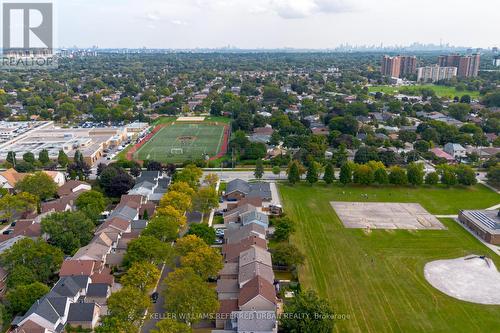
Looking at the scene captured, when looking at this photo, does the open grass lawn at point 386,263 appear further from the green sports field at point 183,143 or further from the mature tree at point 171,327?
the green sports field at point 183,143

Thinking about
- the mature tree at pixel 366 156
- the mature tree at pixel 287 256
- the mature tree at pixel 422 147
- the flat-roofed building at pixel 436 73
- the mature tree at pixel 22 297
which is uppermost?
the flat-roofed building at pixel 436 73

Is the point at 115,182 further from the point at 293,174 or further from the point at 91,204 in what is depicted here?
the point at 293,174

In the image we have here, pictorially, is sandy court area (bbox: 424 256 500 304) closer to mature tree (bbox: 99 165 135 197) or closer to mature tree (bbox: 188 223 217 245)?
mature tree (bbox: 188 223 217 245)

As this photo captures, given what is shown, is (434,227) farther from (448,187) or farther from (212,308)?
(212,308)

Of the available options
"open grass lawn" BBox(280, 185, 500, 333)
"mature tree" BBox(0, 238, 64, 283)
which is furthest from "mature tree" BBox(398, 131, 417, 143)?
"mature tree" BBox(0, 238, 64, 283)

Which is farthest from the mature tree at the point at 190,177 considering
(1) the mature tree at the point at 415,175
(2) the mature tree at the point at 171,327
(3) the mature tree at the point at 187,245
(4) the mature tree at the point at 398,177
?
(1) the mature tree at the point at 415,175

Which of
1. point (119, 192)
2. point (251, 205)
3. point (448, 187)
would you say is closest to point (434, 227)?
point (448, 187)
